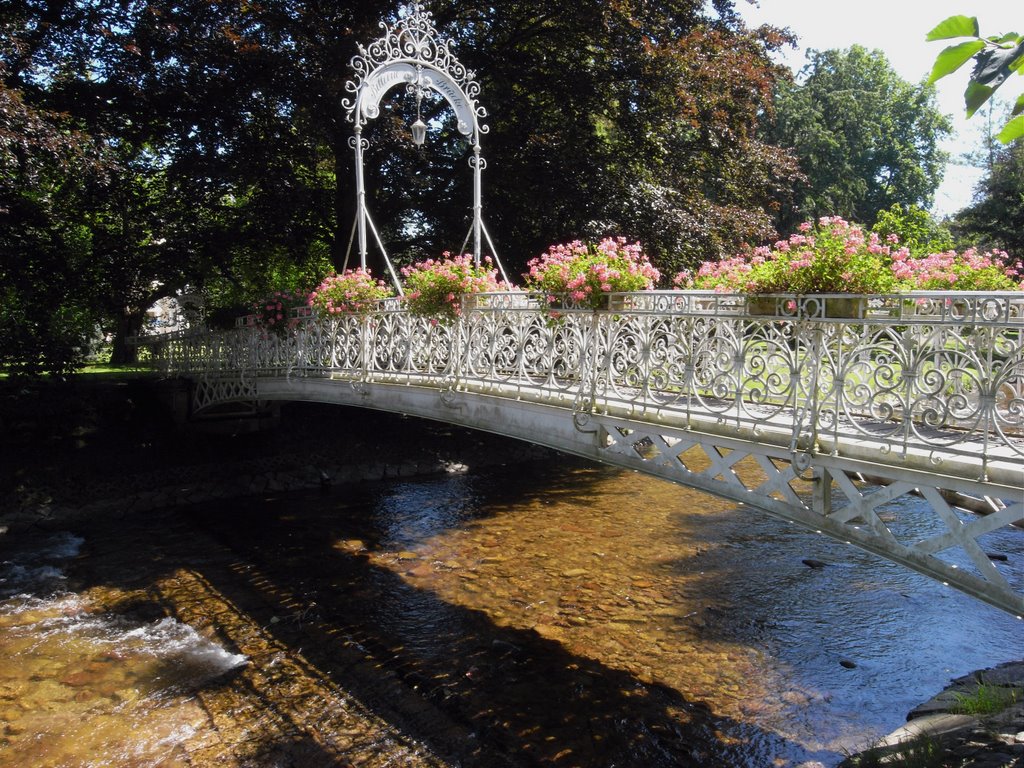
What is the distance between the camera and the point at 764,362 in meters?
5.20

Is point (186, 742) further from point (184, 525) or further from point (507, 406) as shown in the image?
point (184, 525)

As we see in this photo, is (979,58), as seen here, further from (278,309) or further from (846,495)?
(278,309)

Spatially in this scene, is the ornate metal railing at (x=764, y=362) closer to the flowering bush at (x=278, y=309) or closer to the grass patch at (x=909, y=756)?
the grass patch at (x=909, y=756)

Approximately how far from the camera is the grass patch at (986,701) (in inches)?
209

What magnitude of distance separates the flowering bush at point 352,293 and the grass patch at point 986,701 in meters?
7.03

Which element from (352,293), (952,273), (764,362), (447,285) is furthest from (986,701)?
(352,293)

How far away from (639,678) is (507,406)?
2.64 meters

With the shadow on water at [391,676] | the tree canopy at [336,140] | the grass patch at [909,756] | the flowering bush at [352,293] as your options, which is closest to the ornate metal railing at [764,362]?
the flowering bush at [352,293]

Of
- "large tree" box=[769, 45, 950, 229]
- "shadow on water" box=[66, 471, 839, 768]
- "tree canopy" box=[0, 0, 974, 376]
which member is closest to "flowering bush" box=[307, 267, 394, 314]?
"shadow on water" box=[66, 471, 839, 768]

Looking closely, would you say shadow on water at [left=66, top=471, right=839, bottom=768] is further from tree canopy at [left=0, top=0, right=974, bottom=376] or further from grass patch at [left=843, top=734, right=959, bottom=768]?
tree canopy at [left=0, top=0, right=974, bottom=376]

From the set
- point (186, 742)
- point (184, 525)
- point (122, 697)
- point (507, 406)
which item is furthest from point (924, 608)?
point (184, 525)

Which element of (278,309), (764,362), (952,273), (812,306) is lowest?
(764,362)

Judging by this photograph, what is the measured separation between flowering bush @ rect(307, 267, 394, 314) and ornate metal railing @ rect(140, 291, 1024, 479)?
0.25 m

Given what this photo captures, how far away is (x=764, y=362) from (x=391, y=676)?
162 inches
